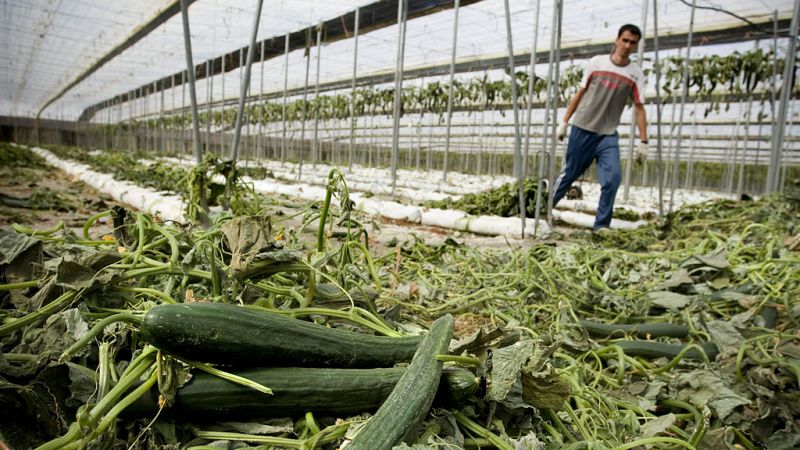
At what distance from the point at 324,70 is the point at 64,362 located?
77.7 feet

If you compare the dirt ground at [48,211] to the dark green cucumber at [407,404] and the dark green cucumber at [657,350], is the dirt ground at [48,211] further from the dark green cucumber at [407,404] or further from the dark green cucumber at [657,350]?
the dark green cucumber at [657,350]

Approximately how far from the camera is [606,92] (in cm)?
630

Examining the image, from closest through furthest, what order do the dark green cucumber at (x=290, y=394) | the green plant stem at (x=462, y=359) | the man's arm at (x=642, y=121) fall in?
the dark green cucumber at (x=290, y=394) < the green plant stem at (x=462, y=359) < the man's arm at (x=642, y=121)

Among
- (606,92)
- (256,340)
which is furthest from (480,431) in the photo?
(606,92)

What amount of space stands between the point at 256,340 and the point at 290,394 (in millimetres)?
163

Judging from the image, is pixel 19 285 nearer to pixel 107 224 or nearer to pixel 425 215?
pixel 107 224

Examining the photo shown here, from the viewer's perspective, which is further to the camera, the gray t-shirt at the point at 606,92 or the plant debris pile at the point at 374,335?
the gray t-shirt at the point at 606,92

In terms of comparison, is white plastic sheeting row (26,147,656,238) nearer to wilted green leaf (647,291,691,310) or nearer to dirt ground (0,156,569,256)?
dirt ground (0,156,569,256)

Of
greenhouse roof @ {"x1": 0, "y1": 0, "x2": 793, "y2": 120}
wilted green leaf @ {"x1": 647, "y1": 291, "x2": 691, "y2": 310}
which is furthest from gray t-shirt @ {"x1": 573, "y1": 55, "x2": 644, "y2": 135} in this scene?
greenhouse roof @ {"x1": 0, "y1": 0, "x2": 793, "y2": 120}

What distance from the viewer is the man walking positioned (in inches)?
249

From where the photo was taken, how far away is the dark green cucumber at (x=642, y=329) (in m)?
2.91

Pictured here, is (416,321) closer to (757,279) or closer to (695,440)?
(695,440)

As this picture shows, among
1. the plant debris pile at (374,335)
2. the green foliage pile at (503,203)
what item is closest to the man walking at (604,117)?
the green foliage pile at (503,203)

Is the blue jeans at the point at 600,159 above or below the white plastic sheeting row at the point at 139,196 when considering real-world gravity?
above
